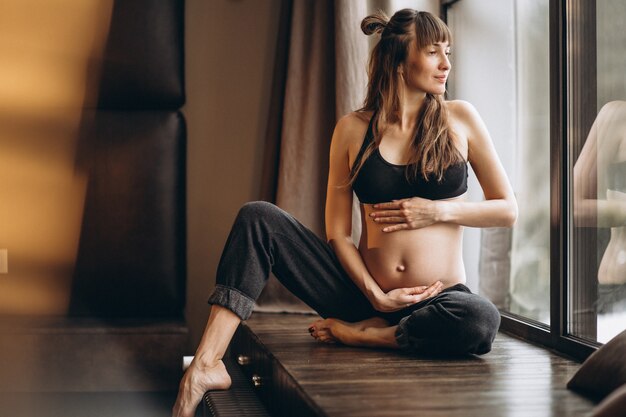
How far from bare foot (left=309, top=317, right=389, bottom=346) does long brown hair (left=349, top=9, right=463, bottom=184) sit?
1.10 feet

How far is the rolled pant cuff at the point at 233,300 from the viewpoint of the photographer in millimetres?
1752

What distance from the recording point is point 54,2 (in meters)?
2.69

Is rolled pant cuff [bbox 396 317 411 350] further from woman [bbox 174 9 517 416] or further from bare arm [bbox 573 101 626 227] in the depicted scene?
bare arm [bbox 573 101 626 227]

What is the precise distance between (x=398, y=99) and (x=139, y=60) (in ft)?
3.48

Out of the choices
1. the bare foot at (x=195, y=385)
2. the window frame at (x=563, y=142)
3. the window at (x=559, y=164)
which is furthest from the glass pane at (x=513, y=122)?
the bare foot at (x=195, y=385)

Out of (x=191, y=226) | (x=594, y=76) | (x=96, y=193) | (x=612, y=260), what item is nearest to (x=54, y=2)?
(x=96, y=193)

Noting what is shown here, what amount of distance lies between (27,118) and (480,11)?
1491 mm

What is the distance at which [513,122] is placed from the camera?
2324mm

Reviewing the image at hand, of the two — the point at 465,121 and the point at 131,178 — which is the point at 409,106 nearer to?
the point at 465,121

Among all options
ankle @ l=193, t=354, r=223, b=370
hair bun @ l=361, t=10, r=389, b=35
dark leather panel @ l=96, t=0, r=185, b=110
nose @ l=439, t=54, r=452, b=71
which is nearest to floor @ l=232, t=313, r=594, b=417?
ankle @ l=193, t=354, r=223, b=370

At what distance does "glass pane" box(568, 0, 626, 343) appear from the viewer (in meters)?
1.65

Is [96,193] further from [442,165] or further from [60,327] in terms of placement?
[442,165]

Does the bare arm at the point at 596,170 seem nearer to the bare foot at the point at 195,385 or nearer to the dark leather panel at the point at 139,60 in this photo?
the bare foot at the point at 195,385

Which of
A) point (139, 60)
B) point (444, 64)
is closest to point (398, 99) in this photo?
point (444, 64)
